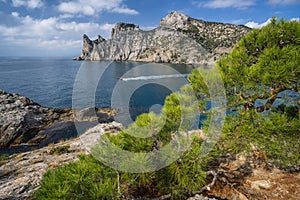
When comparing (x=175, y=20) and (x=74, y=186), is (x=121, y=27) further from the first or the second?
(x=74, y=186)

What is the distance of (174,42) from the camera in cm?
9212

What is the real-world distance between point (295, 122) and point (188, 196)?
91.9 inches

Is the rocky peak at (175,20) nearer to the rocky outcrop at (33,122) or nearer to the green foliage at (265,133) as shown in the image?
the rocky outcrop at (33,122)

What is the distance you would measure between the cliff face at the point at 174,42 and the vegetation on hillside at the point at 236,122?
68441 millimetres

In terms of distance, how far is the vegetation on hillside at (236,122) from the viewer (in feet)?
8.79

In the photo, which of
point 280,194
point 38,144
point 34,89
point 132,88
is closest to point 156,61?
point 132,88

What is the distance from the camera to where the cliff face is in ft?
258

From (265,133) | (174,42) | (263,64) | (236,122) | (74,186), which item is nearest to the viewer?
(74,186)

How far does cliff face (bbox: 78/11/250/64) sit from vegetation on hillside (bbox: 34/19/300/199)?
68.4m

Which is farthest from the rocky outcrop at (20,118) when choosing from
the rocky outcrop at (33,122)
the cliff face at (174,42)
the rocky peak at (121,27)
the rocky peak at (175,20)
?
the rocky peak at (121,27)

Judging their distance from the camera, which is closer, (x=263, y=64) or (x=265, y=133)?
(x=263, y=64)

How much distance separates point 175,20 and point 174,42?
106 ft

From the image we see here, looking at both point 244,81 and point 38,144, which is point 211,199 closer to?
point 244,81

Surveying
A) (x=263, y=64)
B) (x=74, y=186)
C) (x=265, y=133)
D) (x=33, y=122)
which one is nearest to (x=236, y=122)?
(x=265, y=133)
